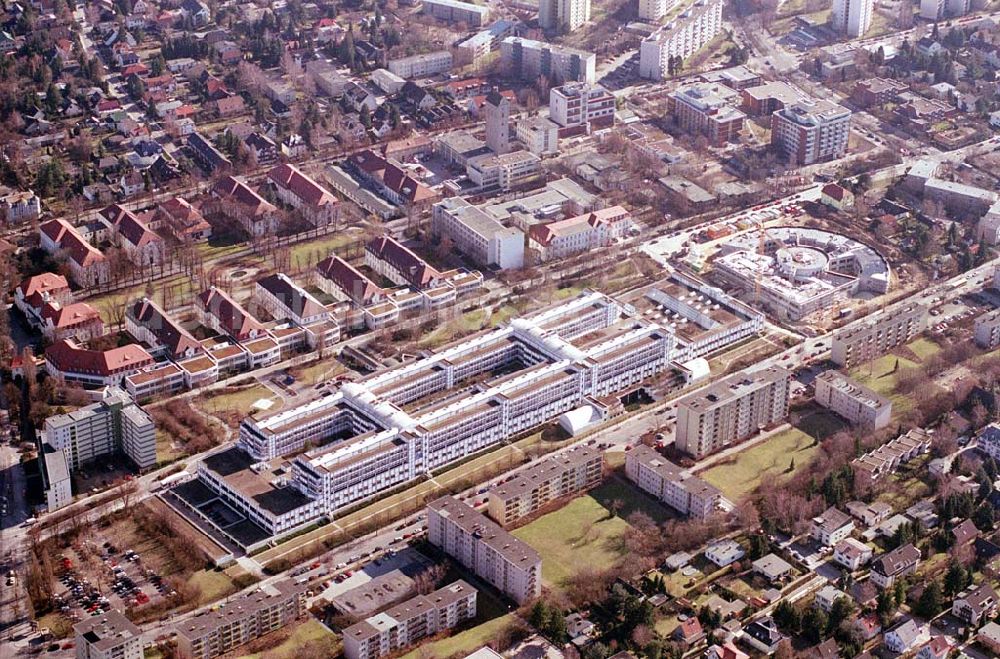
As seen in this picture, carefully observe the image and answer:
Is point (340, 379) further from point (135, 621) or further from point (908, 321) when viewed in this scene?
point (908, 321)

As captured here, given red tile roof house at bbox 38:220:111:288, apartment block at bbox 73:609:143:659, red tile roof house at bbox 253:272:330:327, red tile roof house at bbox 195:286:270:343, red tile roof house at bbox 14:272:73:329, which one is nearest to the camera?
apartment block at bbox 73:609:143:659

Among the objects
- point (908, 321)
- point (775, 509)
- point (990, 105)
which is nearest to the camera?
point (775, 509)

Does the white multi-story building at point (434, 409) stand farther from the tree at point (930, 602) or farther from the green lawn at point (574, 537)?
the tree at point (930, 602)

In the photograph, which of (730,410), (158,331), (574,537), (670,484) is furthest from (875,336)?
(158,331)

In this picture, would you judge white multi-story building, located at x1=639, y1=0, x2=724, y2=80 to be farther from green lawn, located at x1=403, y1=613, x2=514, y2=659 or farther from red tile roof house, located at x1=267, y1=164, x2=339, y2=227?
green lawn, located at x1=403, y1=613, x2=514, y2=659

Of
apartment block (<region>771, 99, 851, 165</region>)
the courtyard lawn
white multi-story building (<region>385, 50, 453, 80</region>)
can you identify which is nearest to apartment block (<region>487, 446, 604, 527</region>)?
the courtyard lawn

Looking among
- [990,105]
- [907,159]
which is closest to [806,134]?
[907,159]
